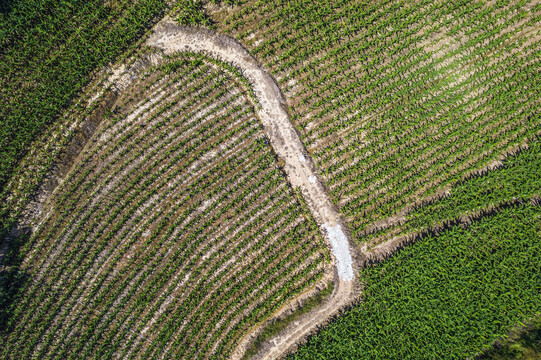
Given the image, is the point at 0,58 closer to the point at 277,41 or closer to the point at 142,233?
the point at 142,233

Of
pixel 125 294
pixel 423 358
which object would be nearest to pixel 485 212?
pixel 423 358

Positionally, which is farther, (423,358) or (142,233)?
(142,233)

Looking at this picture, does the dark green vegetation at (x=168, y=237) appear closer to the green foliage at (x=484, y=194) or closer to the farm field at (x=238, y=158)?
the farm field at (x=238, y=158)

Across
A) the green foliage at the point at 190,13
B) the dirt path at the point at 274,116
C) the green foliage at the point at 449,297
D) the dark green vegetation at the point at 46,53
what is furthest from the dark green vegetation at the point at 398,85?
the dark green vegetation at the point at 46,53

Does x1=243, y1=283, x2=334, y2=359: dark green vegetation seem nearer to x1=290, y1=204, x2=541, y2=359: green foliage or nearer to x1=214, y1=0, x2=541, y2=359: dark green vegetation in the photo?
x1=290, y1=204, x2=541, y2=359: green foliage

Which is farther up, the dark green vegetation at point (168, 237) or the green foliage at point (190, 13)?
the green foliage at point (190, 13)

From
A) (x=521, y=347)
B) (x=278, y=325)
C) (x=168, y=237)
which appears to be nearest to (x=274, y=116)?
(x=168, y=237)
